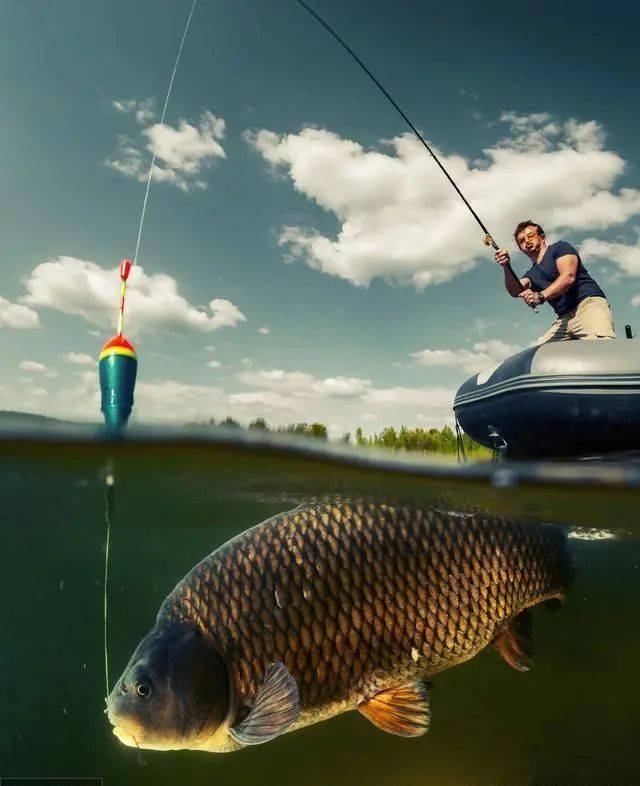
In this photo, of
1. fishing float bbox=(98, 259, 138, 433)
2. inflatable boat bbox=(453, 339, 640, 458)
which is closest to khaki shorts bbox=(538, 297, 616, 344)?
inflatable boat bbox=(453, 339, 640, 458)

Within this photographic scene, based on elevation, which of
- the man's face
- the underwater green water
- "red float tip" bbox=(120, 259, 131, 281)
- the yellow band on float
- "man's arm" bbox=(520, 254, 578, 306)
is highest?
the man's face

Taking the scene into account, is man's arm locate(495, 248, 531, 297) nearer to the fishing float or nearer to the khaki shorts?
the khaki shorts

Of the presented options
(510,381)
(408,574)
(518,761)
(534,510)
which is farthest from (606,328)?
(408,574)

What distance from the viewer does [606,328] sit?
741 cm

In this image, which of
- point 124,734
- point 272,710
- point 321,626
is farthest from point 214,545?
point 272,710

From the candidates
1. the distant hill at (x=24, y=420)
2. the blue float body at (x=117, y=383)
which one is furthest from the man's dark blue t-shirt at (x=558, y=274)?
the distant hill at (x=24, y=420)

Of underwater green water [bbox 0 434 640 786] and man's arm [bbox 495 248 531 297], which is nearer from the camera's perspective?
underwater green water [bbox 0 434 640 786]

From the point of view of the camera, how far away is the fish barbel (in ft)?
7.19

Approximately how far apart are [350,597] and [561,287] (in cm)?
596

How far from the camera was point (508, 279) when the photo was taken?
7.83 m

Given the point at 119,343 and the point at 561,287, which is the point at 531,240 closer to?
the point at 561,287

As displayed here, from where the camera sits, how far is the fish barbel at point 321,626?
2191 mm

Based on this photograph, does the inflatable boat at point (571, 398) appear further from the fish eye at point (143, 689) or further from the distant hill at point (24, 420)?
the fish eye at point (143, 689)

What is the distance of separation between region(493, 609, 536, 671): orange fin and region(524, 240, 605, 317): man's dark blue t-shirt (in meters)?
5.51
